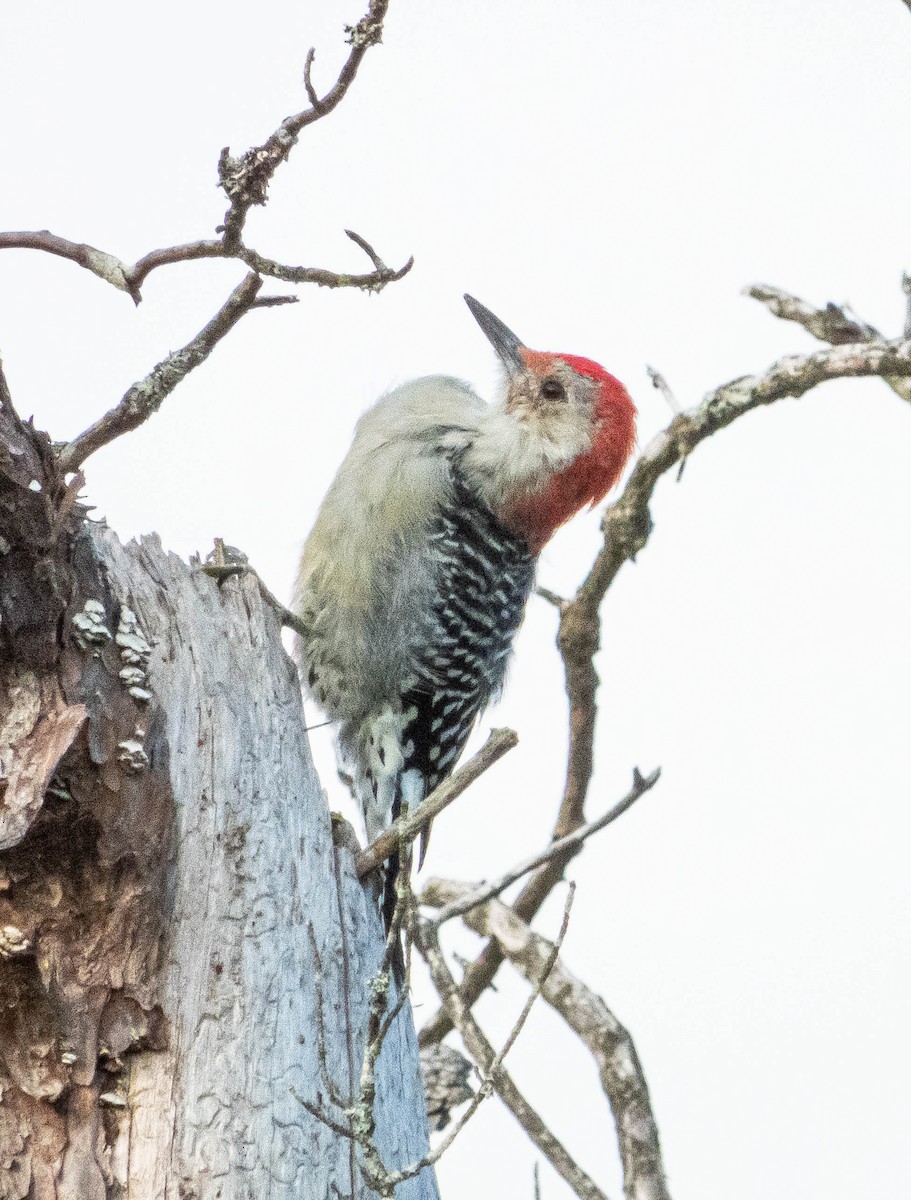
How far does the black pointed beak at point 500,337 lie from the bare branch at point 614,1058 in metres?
2.11

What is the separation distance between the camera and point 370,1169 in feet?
6.86

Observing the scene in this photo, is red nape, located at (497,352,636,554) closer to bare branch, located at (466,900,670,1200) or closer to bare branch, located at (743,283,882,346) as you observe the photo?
bare branch, located at (743,283,882,346)

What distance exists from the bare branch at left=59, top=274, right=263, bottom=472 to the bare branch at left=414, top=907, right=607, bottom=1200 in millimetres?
1790

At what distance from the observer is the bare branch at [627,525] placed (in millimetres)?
4363

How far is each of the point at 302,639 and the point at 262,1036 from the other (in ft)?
6.24

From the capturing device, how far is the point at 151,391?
2.47 meters

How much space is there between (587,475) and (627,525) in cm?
29

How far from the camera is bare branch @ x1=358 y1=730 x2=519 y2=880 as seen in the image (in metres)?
2.73

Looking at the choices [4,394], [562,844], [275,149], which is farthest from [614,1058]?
A: [275,149]

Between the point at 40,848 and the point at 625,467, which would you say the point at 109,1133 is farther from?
the point at 625,467

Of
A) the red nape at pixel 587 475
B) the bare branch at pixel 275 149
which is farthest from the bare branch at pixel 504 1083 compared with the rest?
the bare branch at pixel 275 149

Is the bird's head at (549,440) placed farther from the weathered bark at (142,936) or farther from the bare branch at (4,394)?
the bare branch at (4,394)

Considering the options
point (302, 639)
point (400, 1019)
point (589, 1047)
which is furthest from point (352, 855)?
point (589, 1047)

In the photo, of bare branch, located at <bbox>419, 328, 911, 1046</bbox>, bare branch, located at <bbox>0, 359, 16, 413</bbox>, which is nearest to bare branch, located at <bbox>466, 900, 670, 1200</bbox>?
bare branch, located at <bbox>419, 328, 911, 1046</bbox>
